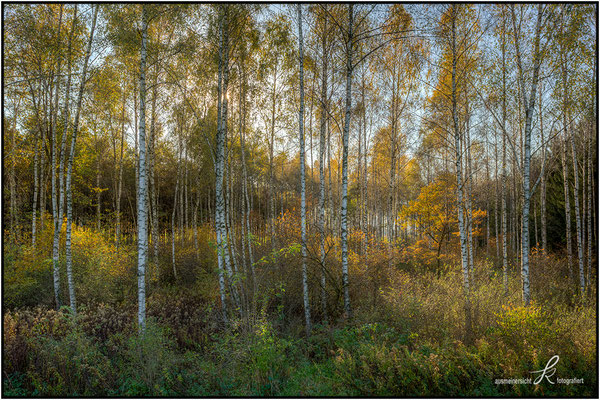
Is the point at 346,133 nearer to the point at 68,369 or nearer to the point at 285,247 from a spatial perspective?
the point at 285,247

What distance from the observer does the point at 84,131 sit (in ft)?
32.9

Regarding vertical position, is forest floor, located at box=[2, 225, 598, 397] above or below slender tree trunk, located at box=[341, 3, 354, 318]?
below

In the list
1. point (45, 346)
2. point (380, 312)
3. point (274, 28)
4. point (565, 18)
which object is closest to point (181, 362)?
point (45, 346)

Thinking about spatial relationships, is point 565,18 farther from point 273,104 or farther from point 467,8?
point 273,104

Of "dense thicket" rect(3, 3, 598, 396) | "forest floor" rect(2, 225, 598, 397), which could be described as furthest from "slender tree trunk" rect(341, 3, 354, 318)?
"forest floor" rect(2, 225, 598, 397)

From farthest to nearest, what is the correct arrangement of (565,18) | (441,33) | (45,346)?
1. (441,33)
2. (565,18)
3. (45,346)

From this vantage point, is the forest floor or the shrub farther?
the shrub

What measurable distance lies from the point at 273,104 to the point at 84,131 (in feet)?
24.2
